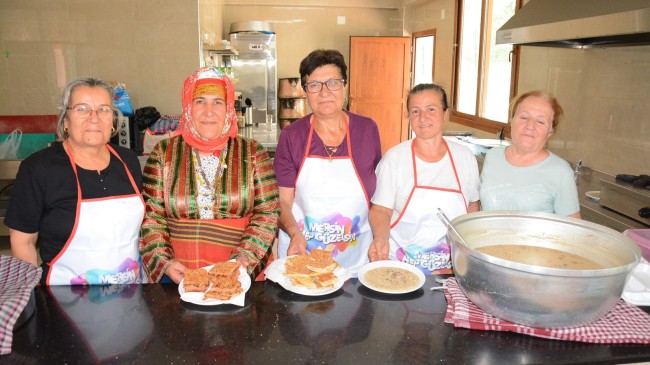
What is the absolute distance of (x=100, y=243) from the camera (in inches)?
70.7

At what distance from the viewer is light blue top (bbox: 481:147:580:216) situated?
186 centimetres

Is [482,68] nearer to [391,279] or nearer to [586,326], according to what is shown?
[391,279]

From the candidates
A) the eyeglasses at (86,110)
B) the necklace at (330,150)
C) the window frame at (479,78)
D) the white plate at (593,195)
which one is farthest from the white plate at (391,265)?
the window frame at (479,78)

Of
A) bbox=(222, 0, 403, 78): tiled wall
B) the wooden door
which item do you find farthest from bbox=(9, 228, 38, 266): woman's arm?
bbox=(222, 0, 403, 78): tiled wall

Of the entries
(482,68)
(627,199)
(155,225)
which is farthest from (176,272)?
(482,68)

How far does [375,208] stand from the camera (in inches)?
83.3

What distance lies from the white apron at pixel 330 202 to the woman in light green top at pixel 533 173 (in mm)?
629

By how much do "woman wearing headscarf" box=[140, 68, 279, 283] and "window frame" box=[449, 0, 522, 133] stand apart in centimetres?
358

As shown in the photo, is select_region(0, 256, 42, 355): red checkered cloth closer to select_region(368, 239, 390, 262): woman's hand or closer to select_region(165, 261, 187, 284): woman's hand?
select_region(165, 261, 187, 284): woman's hand

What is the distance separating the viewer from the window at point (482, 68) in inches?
205

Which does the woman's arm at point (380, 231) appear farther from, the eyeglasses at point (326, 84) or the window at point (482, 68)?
the window at point (482, 68)

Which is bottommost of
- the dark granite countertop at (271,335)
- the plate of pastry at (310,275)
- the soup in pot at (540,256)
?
the dark granite countertop at (271,335)

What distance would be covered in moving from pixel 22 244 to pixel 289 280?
102 cm

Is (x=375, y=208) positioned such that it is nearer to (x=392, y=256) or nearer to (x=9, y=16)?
(x=392, y=256)
